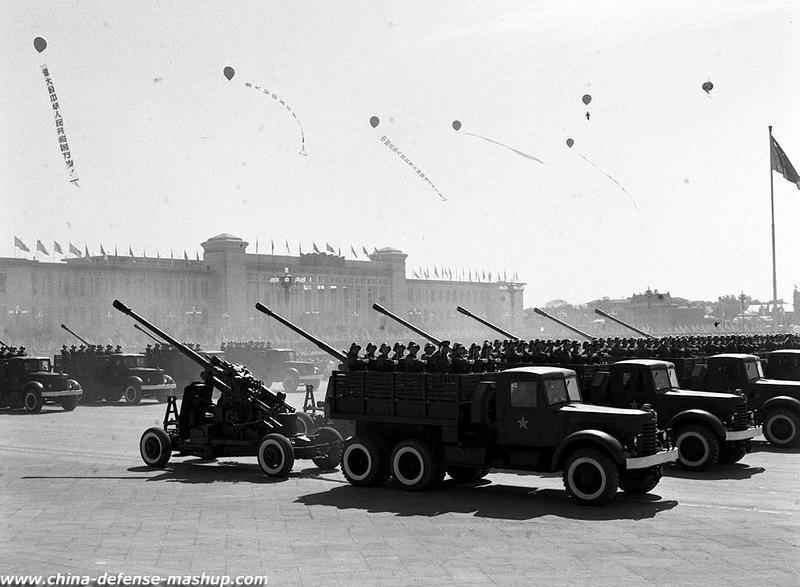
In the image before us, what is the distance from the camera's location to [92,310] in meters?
104

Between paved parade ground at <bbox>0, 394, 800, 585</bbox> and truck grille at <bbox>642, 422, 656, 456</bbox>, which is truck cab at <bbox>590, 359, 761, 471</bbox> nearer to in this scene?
paved parade ground at <bbox>0, 394, 800, 585</bbox>

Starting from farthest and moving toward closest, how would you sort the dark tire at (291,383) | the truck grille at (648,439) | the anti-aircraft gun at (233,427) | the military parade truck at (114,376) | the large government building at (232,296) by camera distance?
the large government building at (232,296)
the dark tire at (291,383)
the military parade truck at (114,376)
the anti-aircraft gun at (233,427)
the truck grille at (648,439)

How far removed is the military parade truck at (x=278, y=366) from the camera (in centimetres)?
4594

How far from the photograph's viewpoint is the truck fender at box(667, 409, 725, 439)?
17.5m

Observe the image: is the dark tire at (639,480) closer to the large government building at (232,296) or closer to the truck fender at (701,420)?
the truck fender at (701,420)

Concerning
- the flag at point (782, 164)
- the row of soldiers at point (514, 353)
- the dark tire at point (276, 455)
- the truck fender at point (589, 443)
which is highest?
the flag at point (782, 164)

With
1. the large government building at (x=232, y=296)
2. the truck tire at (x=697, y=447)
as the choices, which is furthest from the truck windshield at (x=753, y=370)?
the large government building at (x=232, y=296)

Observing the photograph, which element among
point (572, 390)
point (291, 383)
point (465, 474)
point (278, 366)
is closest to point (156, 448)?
point (465, 474)

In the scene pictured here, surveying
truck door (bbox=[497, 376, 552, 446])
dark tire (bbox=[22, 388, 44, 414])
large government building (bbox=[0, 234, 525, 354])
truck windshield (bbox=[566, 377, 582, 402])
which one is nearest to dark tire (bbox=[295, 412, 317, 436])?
truck door (bbox=[497, 376, 552, 446])

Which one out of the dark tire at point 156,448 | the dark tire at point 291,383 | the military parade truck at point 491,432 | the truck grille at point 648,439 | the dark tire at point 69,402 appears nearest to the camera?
the military parade truck at point 491,432

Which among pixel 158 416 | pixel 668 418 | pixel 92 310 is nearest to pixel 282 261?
pixel 92 310

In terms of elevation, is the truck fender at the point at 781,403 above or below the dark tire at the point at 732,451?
above

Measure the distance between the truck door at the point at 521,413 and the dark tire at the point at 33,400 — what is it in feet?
74.6

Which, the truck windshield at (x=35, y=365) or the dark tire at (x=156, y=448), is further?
the truck windshield at (x=35, y=365)
